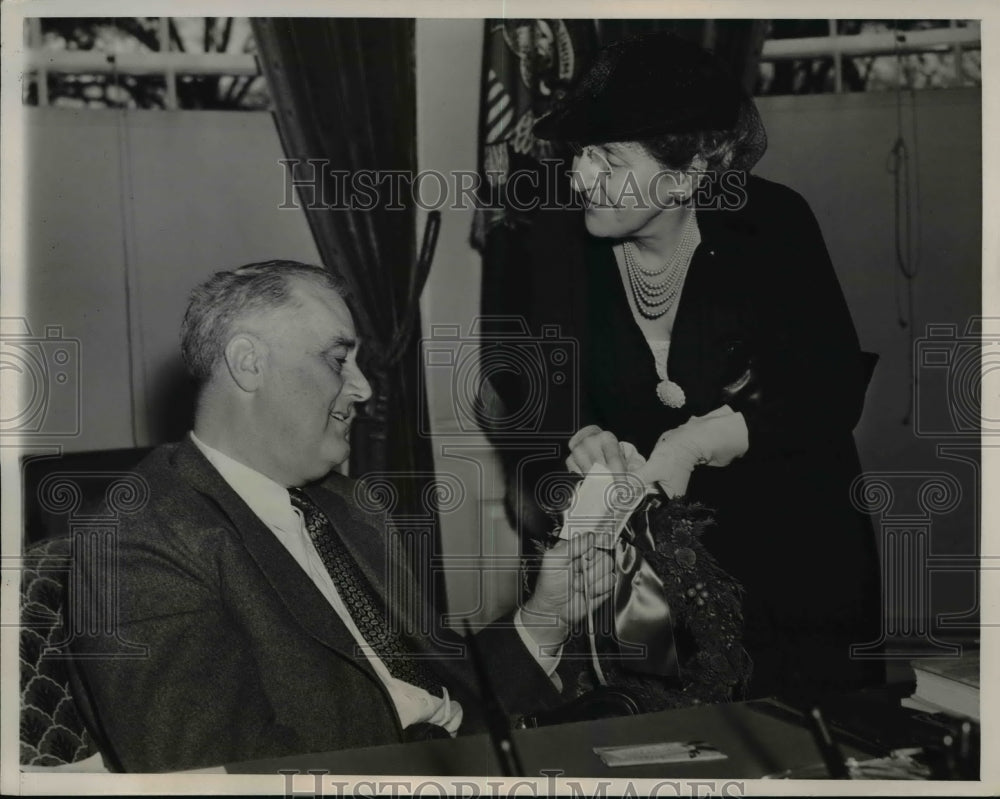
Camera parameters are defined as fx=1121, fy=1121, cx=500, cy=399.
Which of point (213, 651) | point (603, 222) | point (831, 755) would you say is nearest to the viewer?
point (213, 651)

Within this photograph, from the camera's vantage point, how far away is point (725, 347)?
2.80m

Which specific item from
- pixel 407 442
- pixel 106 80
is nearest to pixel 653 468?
pixel 407 442

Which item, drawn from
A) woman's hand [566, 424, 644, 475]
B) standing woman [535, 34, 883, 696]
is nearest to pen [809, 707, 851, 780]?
standing woman [535, 34, 883, 696]

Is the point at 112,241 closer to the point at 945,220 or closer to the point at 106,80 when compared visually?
the point at 106,80

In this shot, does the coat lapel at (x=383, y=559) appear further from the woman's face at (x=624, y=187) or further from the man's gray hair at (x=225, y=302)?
the woman's face at (x=624, y=187)

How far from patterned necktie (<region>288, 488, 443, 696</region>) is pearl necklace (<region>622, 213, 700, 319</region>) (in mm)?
950

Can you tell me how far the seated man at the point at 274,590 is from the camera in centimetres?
259

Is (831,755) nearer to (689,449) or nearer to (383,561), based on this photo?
(689,449)

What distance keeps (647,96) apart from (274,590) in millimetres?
1492

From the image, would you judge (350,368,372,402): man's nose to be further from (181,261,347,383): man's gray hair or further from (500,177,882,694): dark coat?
(500,177,882,694): dark coat

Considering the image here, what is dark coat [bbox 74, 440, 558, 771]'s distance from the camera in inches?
102

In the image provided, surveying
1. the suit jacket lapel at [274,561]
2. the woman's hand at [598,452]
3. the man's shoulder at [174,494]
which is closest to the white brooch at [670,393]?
the woman's hand at [598,452]

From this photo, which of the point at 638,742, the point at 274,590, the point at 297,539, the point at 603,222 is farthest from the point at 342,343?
the point at 638,742

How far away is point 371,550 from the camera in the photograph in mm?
2746
